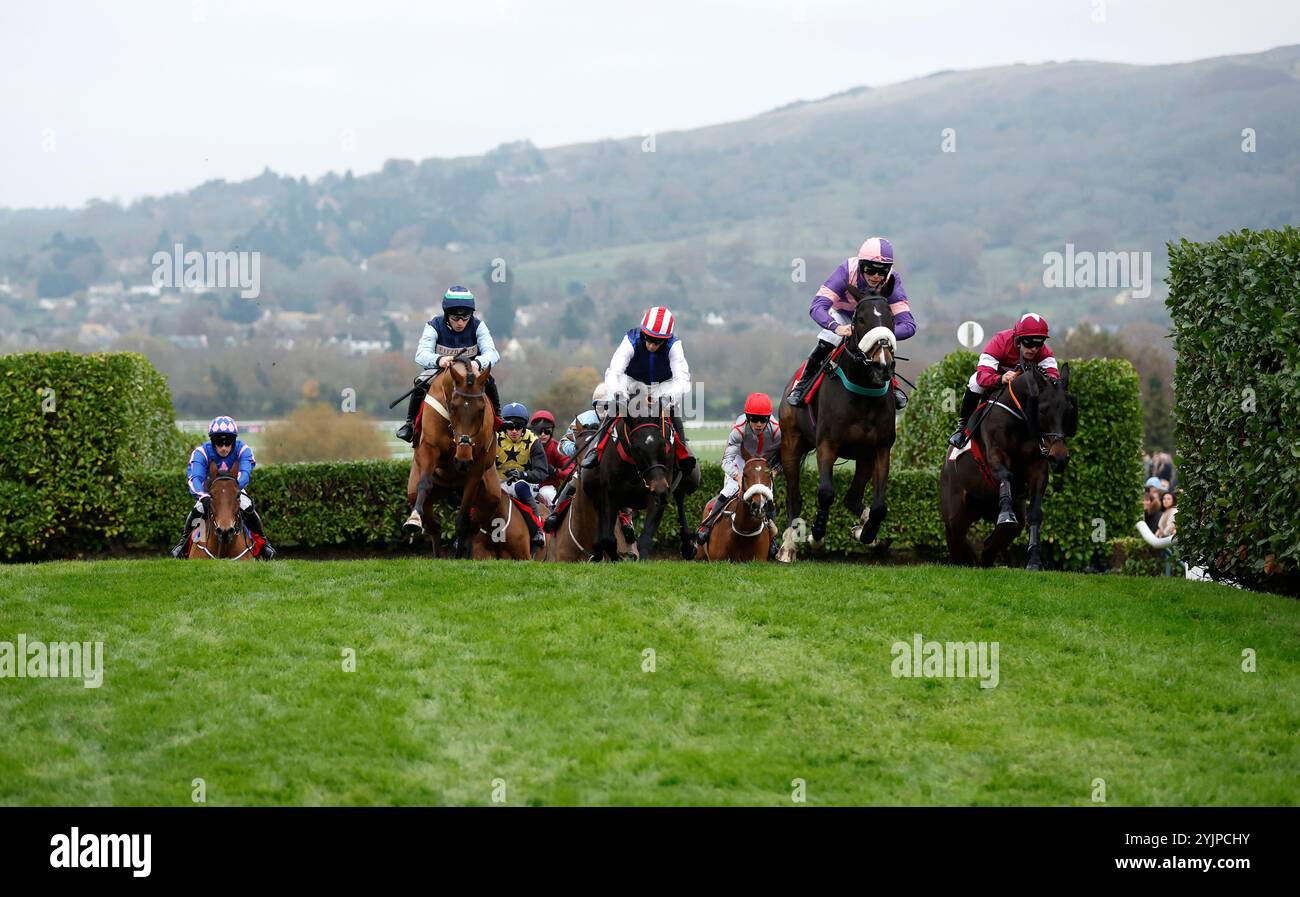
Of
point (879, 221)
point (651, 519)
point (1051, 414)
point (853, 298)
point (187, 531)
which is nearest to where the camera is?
point (1051, 414)

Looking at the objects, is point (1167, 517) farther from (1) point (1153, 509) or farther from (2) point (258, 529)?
(2) point (258, 529)

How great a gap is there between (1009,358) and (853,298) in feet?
5.62

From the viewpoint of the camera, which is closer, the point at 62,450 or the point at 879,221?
the point at 62,450

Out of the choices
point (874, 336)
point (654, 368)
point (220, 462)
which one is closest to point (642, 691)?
point (874, 336)

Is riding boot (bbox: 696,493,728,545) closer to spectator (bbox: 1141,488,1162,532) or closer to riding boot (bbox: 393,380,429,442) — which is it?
riding boot (bbox: 393,380,429,442)

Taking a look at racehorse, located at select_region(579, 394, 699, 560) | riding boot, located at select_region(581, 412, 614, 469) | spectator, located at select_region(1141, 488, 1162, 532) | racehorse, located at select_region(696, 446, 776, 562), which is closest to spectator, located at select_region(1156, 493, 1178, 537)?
spectator, located at select_region(1141, 488, 1162, 532)

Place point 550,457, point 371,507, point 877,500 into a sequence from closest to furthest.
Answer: point 877,500, point 550,457, point 371,507

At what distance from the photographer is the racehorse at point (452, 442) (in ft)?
45.2

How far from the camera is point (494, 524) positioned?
49.1 ft

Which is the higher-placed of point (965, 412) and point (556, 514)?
point (965, 412)

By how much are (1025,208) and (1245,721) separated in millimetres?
162166

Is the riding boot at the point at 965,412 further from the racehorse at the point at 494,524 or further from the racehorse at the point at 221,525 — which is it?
the racehorse at the point at 221,525

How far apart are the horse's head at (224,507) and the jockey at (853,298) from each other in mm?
5611
